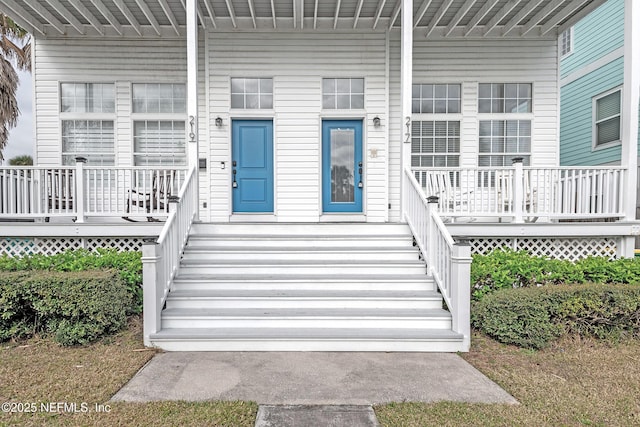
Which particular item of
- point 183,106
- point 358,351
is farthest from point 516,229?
point 183,106

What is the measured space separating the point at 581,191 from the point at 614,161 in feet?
15.5

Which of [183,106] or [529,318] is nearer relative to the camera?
[529,318]

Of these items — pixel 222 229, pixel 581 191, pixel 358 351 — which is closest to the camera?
pixel 358 351

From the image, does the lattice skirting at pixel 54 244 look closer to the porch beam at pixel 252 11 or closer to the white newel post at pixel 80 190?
the white newel post at pixel 80 190

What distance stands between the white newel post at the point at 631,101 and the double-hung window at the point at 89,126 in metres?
9.01

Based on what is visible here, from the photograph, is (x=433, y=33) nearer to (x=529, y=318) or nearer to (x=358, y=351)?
(x=529, y=318)

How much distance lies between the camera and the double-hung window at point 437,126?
7.30m

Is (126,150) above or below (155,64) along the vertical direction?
below

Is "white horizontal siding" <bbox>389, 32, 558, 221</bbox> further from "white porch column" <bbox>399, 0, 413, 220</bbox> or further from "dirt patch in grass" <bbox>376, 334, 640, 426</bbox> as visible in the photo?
"dirt patch in grass" <bbox>376, 334, 640, 426</bbox>

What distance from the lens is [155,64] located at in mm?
7062

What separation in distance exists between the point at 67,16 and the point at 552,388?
8.76 metres

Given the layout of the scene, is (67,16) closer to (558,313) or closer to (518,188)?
(518,188)

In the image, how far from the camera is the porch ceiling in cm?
620

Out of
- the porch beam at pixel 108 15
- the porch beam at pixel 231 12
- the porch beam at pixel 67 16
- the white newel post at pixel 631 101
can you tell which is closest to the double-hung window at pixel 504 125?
the white newel post at pixel 631 101
